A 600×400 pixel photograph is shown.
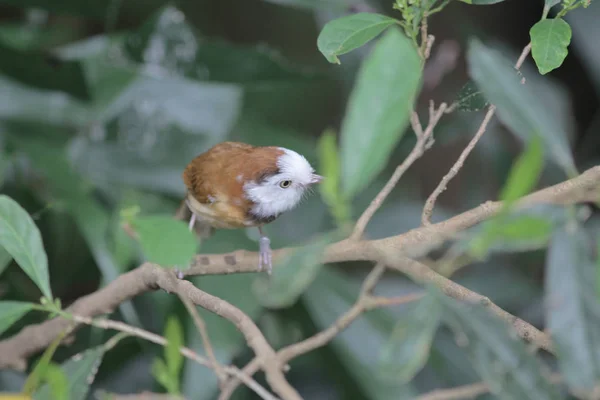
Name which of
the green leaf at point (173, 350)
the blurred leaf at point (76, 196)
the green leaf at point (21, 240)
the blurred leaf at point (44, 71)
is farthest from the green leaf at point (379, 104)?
the blurred leaf at point (44, 71)

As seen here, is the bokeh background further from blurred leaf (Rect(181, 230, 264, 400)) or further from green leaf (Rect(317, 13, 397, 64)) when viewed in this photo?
green leaf (Rect(317, 13, 397, 64))

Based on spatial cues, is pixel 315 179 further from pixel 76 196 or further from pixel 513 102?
pixel 76 196

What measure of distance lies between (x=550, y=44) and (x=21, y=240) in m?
0.42

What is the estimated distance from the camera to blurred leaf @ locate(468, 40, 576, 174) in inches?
15.6

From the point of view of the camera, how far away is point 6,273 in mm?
1196

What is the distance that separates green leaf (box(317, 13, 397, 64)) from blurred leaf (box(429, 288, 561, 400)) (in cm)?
24

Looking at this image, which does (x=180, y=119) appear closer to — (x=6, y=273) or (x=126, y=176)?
(x=126, y=176)

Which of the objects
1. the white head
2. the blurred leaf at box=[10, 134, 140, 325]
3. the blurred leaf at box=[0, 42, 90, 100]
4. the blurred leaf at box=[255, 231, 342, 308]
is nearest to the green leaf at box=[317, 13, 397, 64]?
the blurred leaf at box=[255, 231, 342, 308]

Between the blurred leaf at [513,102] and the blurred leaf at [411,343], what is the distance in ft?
0.36

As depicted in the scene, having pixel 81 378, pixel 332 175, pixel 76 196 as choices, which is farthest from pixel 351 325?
pixel 332 175

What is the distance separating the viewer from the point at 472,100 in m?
0.58

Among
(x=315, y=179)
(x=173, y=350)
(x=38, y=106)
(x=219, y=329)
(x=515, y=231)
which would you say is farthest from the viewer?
(x=38, y=106)

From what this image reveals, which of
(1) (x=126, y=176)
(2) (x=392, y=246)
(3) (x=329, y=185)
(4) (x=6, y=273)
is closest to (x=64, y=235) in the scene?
(1) (x=126, y=176)

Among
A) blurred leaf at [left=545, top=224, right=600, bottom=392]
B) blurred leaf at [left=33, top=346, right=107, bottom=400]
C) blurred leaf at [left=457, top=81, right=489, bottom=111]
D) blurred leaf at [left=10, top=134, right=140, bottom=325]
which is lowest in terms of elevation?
blurred leaf at [left=10, top=134, right=140, bottom=325]
